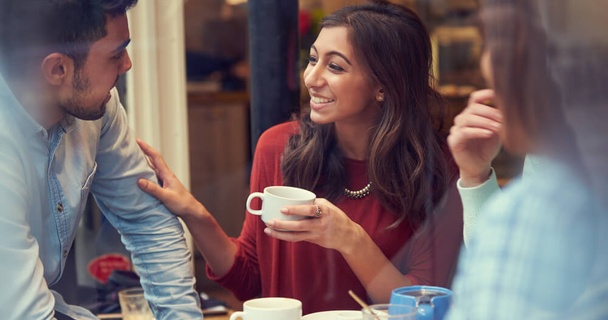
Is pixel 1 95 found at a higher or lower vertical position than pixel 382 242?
higher

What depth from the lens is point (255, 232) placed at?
6.50 feet

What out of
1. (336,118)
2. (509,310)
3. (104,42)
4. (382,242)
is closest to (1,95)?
(104,42)

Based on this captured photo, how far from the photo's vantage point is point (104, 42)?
1594mm

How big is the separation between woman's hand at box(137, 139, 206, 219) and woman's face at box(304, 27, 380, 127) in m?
0.32

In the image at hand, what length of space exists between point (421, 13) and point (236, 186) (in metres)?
1.71

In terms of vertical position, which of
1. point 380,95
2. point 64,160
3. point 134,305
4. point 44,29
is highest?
point 44,29

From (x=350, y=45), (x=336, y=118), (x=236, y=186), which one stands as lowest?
(x=236, y=186)

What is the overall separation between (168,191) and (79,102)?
0.29m

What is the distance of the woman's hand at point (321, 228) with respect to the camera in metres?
1.56

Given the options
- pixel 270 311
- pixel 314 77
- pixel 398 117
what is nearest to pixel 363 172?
pixel 398 117

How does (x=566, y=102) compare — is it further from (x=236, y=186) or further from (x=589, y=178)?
(x=236, y=186)

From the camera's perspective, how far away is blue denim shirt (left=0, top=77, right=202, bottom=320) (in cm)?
146

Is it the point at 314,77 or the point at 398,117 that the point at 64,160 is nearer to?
the point at 314,77

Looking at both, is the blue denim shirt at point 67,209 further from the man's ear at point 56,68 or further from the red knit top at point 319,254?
the red knit top at point 319,254
